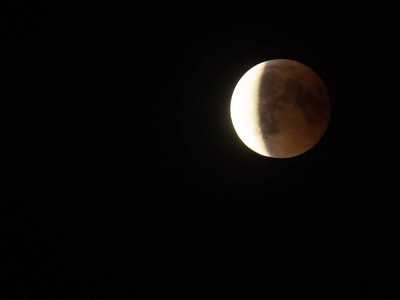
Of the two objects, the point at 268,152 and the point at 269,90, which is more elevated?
the point at 269,90

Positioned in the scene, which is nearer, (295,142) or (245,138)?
(295,142)

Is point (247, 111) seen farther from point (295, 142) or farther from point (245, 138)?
point (295, 142)

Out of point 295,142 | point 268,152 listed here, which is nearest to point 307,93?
point 295,142

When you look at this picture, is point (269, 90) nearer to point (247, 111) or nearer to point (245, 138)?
point (247, 111)

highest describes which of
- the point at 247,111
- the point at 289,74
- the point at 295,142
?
the point at 289,74

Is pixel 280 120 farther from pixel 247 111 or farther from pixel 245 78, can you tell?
pixel 245 78

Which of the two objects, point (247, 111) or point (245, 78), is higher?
point (245, 78)

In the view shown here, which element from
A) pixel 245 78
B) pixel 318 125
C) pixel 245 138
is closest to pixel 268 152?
pixel 245 138

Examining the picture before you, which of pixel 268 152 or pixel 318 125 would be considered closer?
pixel 318 125
